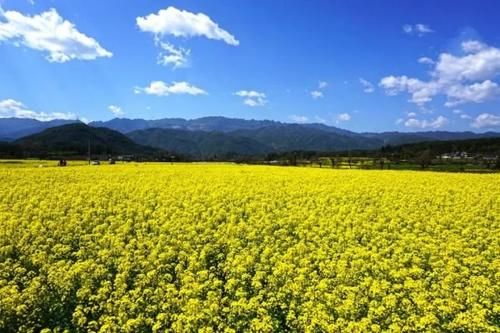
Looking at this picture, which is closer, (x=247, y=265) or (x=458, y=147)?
(x=247, y=265)

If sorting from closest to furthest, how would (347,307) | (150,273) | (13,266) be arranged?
(347,307), (150,273), (13,266)

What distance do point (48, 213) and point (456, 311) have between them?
52.4ft

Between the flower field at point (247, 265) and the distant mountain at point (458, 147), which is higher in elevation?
the distant mountain at point (458, 147)

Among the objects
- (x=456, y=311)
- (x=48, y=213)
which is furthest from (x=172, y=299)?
(x=48, y=213)

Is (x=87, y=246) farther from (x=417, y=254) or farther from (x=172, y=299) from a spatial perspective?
(x=417, y=254)

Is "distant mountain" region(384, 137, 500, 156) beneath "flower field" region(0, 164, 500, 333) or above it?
above

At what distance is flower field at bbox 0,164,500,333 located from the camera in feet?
31.0

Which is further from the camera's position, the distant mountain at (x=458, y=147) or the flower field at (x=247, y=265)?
the distant mountain at (x=458, y=147)

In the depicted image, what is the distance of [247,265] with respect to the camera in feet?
41.2

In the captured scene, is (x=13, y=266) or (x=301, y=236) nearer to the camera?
(x=13, y=266)

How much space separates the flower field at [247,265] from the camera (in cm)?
945

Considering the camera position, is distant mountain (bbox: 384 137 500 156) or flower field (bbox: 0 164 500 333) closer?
flower field (bbox: 0 164 500 333)

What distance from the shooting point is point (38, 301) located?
10578 mm

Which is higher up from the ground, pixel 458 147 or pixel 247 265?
pixel 458 147
